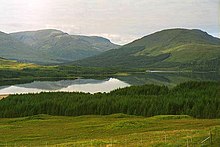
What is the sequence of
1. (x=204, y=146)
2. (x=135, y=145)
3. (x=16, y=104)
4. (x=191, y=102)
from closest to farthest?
(x=204, y=146)
(x=135, y=145)
(x=191, y=102)
(x=16, y=104)

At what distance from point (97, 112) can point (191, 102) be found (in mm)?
28740

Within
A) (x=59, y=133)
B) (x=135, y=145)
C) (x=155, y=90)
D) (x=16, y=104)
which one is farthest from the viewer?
(x=155, y=90)

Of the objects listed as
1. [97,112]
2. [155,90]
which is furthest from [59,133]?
[155,90]

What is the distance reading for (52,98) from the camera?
116188mm

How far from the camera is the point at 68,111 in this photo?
340ft

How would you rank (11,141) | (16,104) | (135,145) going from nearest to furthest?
(135,145), (11,141), (16,104)

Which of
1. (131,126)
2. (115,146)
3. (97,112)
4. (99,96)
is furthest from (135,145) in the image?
(99,96)

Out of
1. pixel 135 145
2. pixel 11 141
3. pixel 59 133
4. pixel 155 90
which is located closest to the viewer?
pixel 135 145

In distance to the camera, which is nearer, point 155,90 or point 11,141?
point 11,141

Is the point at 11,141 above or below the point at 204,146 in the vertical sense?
below

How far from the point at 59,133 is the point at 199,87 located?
299ft

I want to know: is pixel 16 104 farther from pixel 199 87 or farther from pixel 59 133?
pixel 199 87

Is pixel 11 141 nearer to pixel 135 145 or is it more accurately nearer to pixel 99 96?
pixel 135 145

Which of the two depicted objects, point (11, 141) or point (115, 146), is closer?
point (115, 146)
